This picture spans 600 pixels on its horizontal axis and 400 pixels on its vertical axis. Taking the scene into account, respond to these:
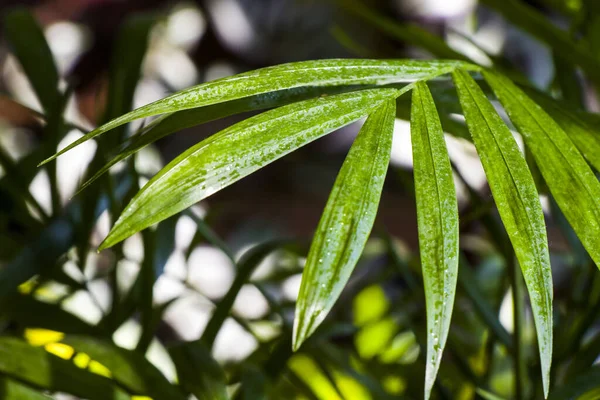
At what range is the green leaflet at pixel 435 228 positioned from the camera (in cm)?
23

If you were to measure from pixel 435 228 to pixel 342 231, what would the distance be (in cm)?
4

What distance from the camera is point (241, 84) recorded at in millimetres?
265

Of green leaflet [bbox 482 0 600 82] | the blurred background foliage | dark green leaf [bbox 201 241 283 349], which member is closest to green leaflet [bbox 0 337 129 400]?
the blurred background foliage

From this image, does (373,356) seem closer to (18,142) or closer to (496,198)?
(496,198)

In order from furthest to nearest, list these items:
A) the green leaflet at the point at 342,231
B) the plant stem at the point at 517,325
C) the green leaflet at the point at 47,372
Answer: the plant stem at the point at 517,325 < the green leaflet at the point at 47,372 < the green leaflet at the point at 342,231

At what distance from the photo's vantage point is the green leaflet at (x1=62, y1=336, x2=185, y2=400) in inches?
14.2

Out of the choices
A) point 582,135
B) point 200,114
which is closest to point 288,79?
point 200,114

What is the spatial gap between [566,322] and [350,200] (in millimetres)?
410

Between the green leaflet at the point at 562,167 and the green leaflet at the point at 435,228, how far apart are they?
0.17 feet

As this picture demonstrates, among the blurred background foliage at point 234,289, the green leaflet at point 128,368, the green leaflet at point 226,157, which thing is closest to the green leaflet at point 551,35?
the blurred background foliage at point 234,289

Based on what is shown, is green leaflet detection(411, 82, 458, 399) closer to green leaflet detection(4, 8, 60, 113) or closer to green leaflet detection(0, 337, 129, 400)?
green leaflet detection(0, 337, 129, 400)

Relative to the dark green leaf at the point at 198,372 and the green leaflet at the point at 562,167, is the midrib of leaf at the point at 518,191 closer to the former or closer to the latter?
the green leaflet at the point at 562,167

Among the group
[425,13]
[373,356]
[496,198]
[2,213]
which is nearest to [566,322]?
[373,356]

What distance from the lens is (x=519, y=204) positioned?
10.1 inches
